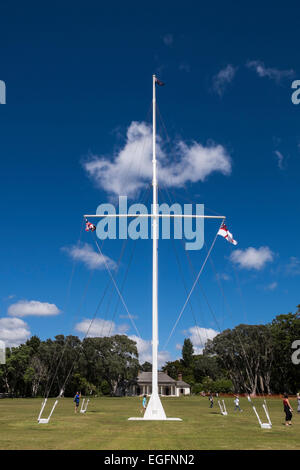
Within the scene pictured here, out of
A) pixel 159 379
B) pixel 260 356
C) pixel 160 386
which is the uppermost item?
pixel 260 356

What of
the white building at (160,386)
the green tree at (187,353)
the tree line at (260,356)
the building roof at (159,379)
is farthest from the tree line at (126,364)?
the green tree at (187,353)

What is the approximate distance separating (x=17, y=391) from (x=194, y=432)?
78.9 metres

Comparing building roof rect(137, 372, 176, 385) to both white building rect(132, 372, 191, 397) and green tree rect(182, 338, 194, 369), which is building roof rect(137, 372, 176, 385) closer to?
white building rect(132, 372, 191, 397)

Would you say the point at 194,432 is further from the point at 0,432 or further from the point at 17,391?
the point at 17,391

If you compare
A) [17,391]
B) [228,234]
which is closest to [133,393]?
[17,391]

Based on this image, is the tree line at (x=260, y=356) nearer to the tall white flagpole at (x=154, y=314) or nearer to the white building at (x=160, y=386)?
the white building at (x=160, y=386)

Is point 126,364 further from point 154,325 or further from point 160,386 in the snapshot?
point 154,325

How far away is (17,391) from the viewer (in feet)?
291

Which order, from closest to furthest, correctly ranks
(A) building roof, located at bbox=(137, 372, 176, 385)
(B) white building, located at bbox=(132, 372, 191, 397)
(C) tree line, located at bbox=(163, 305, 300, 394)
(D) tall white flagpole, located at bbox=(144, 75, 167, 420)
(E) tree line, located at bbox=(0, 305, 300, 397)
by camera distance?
(D) tall white flagpole, located at bbox=(144, 75, 167, 420) → (C) tree line, located at bbox=(163, 305, 300, 394) → (E) tree line, located at bbox=(0, 305, 300, 397) → (B) white building, located at bbox=(132, 372, 191, 397) → (A) building roof, located at bbox=(137, 372, 176, 385)

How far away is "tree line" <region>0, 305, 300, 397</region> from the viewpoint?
78.4 m

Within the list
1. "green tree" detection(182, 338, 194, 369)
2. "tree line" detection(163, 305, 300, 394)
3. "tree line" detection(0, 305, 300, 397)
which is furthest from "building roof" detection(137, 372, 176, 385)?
"green tree" detection(182, 338, 194, 369)

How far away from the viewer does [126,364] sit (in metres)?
92.6

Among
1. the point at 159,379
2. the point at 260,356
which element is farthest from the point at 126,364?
the point at 260,356

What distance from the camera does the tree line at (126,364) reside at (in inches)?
3088
